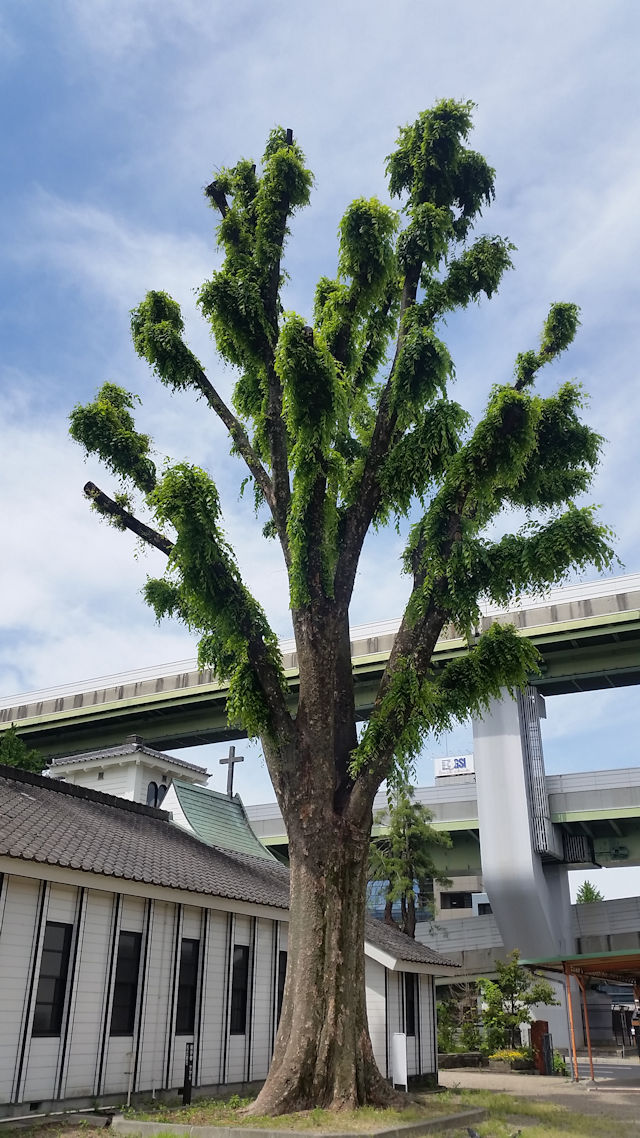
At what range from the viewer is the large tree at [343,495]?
41.8ft

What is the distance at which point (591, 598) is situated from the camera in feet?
101

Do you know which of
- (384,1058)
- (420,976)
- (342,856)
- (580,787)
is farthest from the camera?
(580,787)

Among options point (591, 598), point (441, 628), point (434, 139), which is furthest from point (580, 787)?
point (434, 139)

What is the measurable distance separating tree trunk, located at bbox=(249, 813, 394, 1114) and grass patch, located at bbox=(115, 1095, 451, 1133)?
0.27m

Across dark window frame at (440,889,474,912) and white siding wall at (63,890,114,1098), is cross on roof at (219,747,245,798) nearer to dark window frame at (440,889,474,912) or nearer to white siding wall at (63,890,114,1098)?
white siding wall at (63,890,114,1098)

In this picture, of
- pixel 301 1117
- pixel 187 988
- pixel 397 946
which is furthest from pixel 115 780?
pixel 301 1117

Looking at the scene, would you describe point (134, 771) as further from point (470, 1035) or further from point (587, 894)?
point (587, 894)

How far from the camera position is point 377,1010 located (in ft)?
65.5

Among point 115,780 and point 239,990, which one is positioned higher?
point 115,780

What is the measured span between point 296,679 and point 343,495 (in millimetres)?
20751

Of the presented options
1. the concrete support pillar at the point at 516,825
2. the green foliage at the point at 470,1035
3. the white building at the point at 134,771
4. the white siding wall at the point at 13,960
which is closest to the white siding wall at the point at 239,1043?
the white siding wall at the point at 13,960

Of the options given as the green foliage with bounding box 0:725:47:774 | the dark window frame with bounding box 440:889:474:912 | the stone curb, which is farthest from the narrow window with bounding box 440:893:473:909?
the stone curb

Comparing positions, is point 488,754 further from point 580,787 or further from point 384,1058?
point 384,1058

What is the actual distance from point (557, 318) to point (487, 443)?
4.00m
